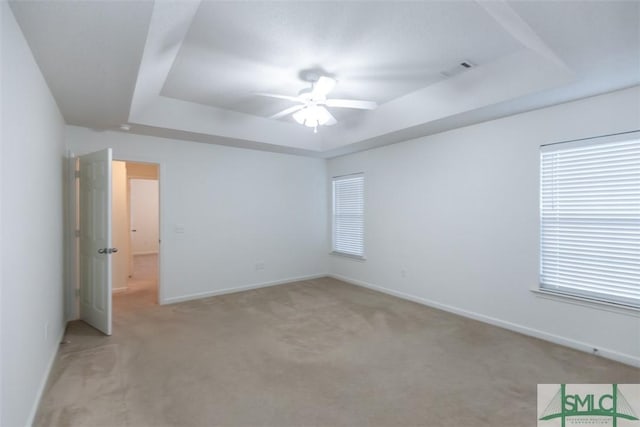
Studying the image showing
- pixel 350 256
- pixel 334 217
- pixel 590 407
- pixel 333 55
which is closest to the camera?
pixel 590 407

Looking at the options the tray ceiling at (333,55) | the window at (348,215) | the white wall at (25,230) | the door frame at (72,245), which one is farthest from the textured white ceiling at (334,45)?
the window at (348,215)

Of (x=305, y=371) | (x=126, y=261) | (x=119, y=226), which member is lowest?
(x=305, y=371)

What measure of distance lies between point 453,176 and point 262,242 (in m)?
3.16

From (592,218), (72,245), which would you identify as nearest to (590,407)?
(592,218)

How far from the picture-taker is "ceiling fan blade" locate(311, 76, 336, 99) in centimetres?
280

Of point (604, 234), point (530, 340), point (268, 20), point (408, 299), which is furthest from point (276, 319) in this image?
point (604, 234)

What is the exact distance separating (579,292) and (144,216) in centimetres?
1008

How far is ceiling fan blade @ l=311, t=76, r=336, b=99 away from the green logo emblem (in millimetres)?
2916

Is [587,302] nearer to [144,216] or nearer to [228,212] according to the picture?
[228,212]

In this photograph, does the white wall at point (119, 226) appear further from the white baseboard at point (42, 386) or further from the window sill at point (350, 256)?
the window sill at point (350, 256)

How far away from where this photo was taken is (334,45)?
2652 millimetres

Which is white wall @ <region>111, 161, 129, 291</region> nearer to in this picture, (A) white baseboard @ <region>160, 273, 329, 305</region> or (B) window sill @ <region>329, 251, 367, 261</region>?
(A) white baseboard @ <region>160, 273, 329, 305</region>

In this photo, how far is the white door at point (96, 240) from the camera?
3369 mm

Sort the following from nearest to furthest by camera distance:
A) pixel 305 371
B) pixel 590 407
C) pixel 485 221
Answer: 1. pixel 590 407
2. pixel 305 371
3. pixel 485 221
